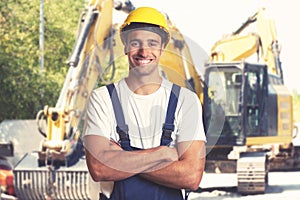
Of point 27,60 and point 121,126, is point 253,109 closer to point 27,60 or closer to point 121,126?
point 27,60

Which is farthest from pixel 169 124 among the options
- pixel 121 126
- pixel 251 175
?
pixel 251 175

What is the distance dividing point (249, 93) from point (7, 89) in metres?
7.40

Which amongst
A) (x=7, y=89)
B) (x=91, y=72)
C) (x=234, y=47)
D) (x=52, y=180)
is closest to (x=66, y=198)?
(x=52, y=180)

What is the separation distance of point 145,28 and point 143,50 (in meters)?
0.10

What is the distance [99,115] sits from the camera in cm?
317

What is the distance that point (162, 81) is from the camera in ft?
10.7

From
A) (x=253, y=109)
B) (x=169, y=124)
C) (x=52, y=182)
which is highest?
(x=253, y=109)

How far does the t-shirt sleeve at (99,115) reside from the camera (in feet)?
10.4

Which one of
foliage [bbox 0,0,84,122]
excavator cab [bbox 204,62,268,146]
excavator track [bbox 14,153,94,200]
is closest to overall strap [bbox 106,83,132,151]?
excavator track [bbox 14,153,94,200]

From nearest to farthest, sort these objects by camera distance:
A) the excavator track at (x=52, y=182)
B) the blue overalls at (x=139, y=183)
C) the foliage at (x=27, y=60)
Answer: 1. the blue overalls at (x=139, y=183)
2. the excavator track at (x=52, y=182)
3. the foliage at (x=27, y=60)

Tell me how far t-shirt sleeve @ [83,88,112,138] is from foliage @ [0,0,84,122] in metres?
17.1

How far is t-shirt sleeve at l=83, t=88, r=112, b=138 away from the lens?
10.4ft

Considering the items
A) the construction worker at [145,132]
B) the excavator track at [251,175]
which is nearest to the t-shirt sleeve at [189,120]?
the construction worker at [145,132]

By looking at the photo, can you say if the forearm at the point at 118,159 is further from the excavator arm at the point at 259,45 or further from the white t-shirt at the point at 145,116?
the excavator arm at the point at 259,45
